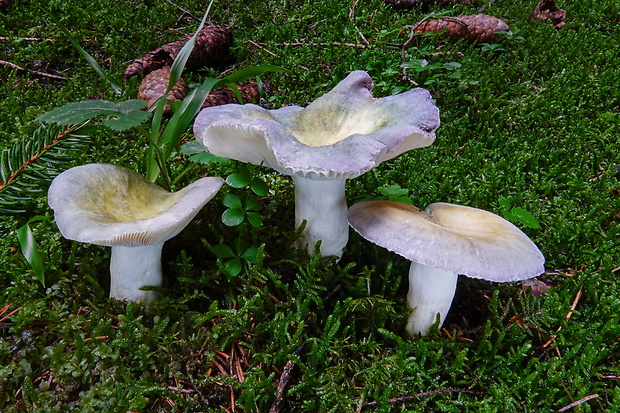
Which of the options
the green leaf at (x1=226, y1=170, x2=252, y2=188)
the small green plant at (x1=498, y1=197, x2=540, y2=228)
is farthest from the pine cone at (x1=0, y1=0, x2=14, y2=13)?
the small green plant at (x1=498, y1=197, x2=540, y2=228)

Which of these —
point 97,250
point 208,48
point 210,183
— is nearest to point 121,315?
point 97,250

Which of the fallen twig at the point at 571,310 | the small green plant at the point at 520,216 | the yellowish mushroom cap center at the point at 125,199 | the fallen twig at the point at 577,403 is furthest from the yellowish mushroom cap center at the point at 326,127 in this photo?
the fallen twig at the point at 577,403

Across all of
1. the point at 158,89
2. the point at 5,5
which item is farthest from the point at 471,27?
the point at 5,5

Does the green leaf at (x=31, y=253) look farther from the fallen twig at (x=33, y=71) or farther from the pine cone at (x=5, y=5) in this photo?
the pine cone at (x=5, y=5)

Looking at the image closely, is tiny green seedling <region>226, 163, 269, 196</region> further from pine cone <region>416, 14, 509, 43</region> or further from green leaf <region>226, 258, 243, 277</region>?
pine cone <region>416, 14, 509, 43</region>

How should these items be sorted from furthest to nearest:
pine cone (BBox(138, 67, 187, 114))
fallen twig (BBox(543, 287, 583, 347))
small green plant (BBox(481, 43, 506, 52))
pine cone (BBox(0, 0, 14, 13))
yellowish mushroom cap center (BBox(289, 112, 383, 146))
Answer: pine cone (BBox(0, 0, 14, 13)) < small green plant (BBox(481, 43, 506, 52)) < pine cone (BBox(138, 67, 187, 114)) < yellowish mushroom cap center (BBox(289, 112, 383, 146)) < fallen twig (BBox(543, 287, 583, 347))

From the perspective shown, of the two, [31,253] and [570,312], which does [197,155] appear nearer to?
[31,253]
